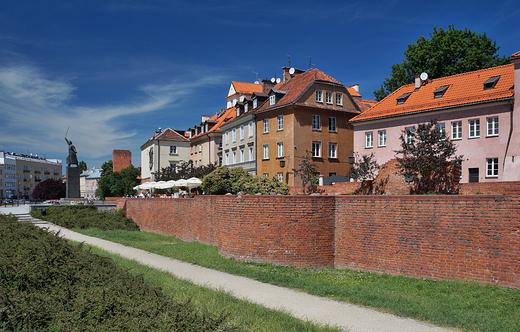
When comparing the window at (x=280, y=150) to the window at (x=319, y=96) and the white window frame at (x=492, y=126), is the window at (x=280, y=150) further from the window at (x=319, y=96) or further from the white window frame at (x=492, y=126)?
the white window frame at (x=492, y=126)

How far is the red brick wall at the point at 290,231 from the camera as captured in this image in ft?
47.7

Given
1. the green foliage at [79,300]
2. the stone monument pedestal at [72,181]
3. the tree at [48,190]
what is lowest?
the tree at [48,190]

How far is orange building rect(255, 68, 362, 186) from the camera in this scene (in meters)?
34.9

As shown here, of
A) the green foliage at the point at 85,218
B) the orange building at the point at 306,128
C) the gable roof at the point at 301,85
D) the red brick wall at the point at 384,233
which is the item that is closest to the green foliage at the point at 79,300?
the red brick wall at the point at 384,233

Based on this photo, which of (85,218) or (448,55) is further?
(448,55)

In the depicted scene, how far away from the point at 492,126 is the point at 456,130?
2226mm

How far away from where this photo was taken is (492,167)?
24.7 metres

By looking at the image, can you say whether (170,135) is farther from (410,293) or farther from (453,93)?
(410,293)

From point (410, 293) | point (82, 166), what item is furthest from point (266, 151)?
point (82, 166)

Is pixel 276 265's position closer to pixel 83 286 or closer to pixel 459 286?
pixel 459 286

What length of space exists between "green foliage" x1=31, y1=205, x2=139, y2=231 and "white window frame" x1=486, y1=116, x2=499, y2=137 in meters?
26.0

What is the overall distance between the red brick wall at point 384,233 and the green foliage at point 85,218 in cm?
1740

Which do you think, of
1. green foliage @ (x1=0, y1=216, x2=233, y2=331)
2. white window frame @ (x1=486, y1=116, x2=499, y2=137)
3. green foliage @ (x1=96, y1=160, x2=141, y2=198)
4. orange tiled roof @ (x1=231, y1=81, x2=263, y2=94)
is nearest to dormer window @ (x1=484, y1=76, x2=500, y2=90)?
white window frame @ (x1=486, y1=116, x2=499, y2=137)

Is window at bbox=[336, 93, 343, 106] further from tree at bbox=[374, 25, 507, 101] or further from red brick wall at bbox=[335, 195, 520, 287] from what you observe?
red brick wall at bbox=[335, 195, 520, 287]
